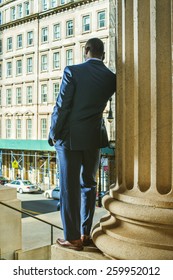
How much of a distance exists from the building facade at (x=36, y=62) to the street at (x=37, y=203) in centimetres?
386

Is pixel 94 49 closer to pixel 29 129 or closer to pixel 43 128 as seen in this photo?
pixel 43 128

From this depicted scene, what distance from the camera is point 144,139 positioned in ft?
8.32

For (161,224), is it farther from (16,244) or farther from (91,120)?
(16,244)

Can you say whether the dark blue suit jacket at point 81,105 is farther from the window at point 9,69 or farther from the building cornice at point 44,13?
the window at point 9,69

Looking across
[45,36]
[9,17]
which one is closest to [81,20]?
[45,36]

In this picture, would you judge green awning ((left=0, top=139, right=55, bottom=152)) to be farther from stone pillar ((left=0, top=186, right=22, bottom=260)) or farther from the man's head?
the man's head

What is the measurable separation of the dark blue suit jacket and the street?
17808 millimetres

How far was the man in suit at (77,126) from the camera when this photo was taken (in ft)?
9.11

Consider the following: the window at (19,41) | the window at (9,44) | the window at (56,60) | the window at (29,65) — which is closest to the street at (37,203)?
the window at (56,60)

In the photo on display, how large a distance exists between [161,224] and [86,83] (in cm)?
111

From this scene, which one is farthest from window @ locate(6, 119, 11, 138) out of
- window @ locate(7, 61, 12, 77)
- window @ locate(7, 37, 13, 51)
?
window @ locate(7, 37, 13, 51)

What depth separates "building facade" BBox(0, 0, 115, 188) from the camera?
3036cm

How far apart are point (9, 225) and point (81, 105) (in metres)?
3.31

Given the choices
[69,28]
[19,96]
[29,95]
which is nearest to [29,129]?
[29,95]
